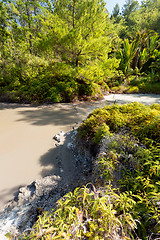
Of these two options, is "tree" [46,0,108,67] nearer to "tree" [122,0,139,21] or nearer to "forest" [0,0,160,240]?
"forest" [0,0,160,240]

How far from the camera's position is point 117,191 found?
1.28 meters

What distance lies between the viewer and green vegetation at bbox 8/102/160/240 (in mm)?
814

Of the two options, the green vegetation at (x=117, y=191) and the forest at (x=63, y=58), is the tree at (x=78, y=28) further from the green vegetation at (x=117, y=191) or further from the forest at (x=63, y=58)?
the green vegetation at (x=117, y=191)

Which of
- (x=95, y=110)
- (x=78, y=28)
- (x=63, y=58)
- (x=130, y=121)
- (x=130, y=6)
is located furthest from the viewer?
(x=130, y=6)

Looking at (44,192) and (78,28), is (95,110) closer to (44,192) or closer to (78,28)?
(44,192)

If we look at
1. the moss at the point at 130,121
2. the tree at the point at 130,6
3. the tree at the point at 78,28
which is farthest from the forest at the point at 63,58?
the tree at the point at 130,6

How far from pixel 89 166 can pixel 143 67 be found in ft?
50.1

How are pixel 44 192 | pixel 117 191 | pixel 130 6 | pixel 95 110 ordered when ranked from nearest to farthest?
pixel 117 191
pixel 44 192
pixel 95 110
pixel 130 6

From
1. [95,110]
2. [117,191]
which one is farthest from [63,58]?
[117,191]

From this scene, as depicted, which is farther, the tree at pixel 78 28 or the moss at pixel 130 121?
the tree at pixel 78 28

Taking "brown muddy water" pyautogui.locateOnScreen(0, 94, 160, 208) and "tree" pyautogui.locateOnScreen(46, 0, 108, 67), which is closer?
"brown muddy water" pyautogui.locateOnScreen(0, 94, 160, 208)

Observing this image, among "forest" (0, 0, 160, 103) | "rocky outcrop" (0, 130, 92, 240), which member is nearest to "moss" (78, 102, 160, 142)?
"rocky outcrop" (0, 130, 92, 240)

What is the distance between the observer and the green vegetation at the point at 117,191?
814 mm

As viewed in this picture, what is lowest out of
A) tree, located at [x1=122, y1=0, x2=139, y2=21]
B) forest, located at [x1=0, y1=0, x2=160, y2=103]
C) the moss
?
the moss
